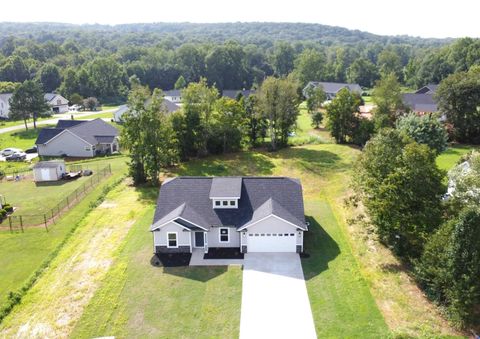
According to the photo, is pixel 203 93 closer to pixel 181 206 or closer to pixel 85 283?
pixel 181 206

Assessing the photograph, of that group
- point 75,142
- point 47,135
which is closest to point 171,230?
point 75,142

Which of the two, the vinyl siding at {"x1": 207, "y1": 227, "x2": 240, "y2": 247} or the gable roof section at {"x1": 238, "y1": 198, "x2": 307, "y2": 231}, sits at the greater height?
the gable roof section at {"x1": 238, "y1": 198, "x2": 307, "y2": 231}

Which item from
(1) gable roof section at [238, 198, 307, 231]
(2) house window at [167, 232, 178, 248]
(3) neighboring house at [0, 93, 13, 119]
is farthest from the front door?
(3) neighboring house at [0, 93, 13, 119]

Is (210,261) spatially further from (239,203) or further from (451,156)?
(451,156)

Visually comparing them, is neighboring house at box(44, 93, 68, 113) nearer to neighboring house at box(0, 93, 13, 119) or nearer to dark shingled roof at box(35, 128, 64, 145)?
neighboring house at box(0, 93, 13, 119)

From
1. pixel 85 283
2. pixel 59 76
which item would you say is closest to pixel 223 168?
pixel 85 283

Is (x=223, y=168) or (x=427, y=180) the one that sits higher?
(x=427, y=180)
